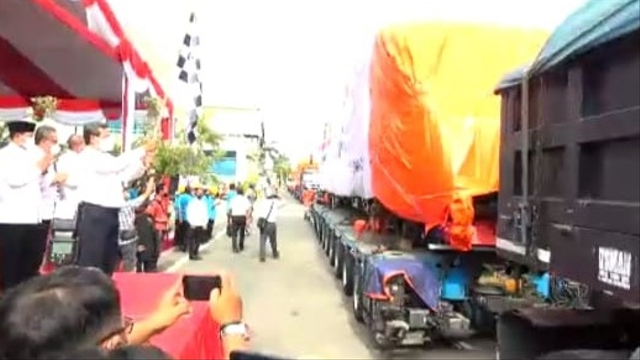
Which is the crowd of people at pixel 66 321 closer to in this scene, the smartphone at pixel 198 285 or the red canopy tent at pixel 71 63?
the smartphone at pixel 198 285

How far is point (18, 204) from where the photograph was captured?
6.84 meters

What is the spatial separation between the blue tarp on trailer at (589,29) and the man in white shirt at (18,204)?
13.9ft

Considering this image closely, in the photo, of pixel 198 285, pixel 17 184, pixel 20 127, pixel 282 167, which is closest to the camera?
pixel 198 285

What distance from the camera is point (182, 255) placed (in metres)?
19.9

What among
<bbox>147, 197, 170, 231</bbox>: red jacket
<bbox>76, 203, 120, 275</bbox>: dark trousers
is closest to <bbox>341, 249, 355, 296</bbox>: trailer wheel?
<bbox>147, 197, 170, 231</bbox>: red jacket

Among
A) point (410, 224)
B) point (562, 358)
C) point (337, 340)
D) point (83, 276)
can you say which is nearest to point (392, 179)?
point (410, 224)

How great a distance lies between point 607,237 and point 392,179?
5412mm

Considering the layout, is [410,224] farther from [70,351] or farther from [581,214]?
[70,351]

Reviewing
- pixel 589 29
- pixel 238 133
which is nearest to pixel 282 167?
pixel 238 133

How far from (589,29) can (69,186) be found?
18.9ft

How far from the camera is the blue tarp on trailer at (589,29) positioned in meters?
2.96

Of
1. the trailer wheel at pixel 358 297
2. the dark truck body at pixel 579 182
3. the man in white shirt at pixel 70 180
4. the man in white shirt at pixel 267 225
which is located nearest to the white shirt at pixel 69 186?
the man in white shirt at pixel 70 180

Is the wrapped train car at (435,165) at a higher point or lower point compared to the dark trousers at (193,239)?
higher

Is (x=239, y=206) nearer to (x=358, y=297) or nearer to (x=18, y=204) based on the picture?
(x=358, y=297)
